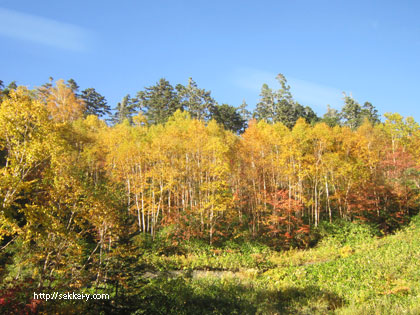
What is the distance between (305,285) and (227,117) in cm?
3822

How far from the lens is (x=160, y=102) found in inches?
1829

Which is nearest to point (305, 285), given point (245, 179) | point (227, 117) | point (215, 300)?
point (215, 300)

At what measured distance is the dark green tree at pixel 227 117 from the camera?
4728cm

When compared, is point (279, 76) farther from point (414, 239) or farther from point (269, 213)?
point (414, 239)

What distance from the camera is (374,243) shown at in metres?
20.0

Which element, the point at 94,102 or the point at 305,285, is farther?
the point at 94,102

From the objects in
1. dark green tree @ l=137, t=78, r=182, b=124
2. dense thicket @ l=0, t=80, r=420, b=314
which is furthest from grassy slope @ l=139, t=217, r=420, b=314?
dark green tree @ l=137, t=78, r=182, b=124

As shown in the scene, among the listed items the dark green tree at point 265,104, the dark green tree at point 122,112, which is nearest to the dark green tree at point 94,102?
the dark green tree at point 122,112

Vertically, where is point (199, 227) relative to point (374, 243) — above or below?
above

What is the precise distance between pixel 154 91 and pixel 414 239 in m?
43.2

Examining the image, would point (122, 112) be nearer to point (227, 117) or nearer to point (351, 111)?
point (227, 117)

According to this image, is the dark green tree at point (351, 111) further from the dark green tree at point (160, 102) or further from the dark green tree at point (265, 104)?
the dark green tree at point (160, 102)

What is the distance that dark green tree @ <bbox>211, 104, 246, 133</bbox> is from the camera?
47.3 m

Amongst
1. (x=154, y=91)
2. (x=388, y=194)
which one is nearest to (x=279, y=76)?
(x=154, y=91)
